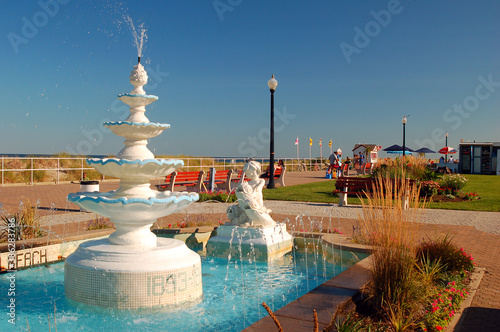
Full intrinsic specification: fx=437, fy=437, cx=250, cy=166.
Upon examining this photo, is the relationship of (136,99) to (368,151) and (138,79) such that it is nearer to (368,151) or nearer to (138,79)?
(138,79)

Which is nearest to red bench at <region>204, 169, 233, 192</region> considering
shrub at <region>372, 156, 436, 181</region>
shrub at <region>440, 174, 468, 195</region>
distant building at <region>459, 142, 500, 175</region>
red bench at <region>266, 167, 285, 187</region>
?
red bench at <region>266, 167, 285, 187</region>

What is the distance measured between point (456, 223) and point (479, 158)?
32.7m

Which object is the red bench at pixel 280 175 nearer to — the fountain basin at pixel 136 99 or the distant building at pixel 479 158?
the fountain basin at pixel 136 99

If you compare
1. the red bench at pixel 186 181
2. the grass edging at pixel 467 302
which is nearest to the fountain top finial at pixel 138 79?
the grass edging at pixel 467 302

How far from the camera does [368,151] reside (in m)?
46.3

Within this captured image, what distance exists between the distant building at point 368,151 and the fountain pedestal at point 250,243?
39.0 m

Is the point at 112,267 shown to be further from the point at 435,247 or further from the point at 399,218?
the point at 435,247

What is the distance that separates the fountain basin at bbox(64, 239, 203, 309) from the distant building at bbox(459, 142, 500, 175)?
40579 mm

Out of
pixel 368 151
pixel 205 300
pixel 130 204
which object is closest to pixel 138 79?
pixel 130 204

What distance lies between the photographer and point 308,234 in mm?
8609

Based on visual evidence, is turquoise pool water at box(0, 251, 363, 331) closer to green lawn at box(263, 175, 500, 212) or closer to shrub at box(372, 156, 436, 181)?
green lawn at box(263, 175, 500, 212)

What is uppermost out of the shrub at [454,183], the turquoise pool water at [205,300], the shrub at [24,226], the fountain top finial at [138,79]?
the fountain top finial at [138,79]

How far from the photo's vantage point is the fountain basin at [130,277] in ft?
16.7

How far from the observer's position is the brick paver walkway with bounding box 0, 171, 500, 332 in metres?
5.00
